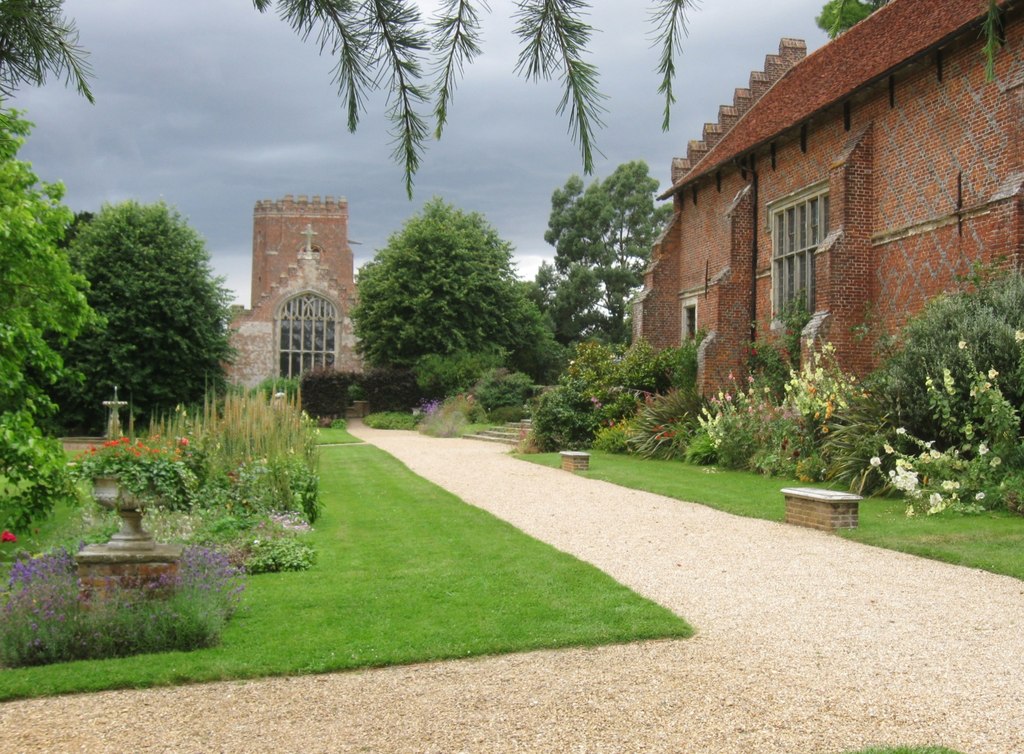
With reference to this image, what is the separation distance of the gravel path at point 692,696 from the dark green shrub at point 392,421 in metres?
26.7

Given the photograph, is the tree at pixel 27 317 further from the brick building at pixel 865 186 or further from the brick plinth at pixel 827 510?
the brick building at pixel 865 186

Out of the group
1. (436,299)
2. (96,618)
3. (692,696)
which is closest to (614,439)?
(96,618)

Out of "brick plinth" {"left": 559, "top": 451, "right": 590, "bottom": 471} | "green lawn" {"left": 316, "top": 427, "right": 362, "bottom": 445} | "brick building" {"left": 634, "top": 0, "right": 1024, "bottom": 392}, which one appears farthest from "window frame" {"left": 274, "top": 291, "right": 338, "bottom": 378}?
"brick plinth" {"left": 559, "top": 451, "right": 590, "bottom": 471}

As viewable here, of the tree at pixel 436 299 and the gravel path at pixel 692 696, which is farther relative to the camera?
the tree at pixel 436 299

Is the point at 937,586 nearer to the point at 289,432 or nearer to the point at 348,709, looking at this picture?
the point at 348,709

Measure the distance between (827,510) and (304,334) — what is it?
120 feet

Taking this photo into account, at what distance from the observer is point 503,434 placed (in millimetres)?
25578

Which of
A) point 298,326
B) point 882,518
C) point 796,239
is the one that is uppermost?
point 298,326

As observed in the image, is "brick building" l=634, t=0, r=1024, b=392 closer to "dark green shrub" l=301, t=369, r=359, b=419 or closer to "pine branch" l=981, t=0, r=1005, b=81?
"pine branch" l=981, t=0, r=1005, b=81

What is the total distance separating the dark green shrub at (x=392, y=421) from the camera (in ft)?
108

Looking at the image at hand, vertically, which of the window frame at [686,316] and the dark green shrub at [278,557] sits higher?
the window frame at [686,316]

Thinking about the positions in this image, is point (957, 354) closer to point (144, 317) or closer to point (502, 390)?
point (502, 390)

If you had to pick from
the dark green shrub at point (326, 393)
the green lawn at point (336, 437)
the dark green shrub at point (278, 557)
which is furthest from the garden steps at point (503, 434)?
the dark green shrub at point (278, 557)

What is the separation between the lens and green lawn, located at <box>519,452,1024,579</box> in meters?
7.61
